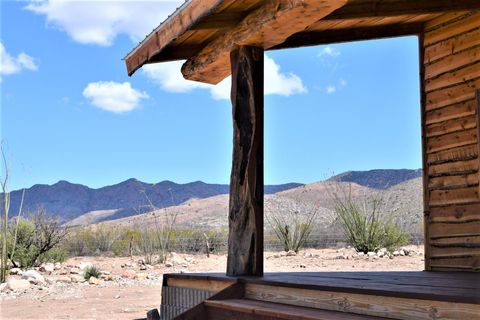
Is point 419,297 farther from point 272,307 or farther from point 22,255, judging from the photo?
point 22,255

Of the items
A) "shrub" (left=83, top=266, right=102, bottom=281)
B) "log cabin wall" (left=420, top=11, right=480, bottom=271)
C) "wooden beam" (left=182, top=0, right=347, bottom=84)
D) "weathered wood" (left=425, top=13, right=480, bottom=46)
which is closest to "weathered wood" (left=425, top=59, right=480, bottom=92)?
"log cabin wall" (left=420, top=11, right=480, bottom=271)

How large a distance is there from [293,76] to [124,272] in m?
68.9

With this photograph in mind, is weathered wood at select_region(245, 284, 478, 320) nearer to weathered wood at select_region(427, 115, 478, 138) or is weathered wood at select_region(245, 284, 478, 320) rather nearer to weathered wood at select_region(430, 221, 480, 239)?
weathered wood at select_region(430, 221, 480, 239)

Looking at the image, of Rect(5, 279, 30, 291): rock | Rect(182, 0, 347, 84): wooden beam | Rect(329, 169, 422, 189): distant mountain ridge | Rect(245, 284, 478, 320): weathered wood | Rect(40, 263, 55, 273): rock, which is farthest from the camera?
Rect(329, 169, 422, 189): distant mountain ridge

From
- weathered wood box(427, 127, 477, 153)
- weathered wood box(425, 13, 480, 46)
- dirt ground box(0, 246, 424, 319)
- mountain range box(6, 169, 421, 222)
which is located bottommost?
dirt ground box(0, 246, 424, 319)

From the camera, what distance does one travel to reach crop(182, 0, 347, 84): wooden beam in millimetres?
4766

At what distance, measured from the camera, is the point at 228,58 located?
237 inches

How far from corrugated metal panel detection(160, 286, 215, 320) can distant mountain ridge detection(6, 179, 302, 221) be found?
163 ft

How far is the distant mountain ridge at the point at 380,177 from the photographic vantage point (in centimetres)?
4519

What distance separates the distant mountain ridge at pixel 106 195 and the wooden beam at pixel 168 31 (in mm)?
49632

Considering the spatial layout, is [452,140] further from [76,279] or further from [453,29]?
[76,279]

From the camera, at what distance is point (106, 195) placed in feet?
212

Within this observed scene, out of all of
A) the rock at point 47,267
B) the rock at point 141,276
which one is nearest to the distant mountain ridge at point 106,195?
the rock at point 47,267

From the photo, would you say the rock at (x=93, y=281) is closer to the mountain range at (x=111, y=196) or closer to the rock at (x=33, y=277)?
the rock at (x=33, y=277)
